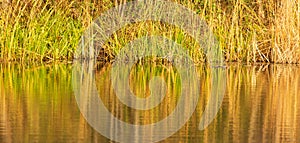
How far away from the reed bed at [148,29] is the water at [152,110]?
0.96m

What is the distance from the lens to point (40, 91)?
1125cm

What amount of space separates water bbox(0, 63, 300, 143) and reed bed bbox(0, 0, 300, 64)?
96 cm

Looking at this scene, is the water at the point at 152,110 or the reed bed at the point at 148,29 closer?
the water at the point at 152,110

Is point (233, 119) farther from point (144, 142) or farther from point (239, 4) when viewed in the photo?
point (239, 4)

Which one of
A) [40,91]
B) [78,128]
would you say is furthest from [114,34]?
[78,128]

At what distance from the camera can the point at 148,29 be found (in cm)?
1605

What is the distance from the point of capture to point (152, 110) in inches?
380

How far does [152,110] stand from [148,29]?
6.48 metres

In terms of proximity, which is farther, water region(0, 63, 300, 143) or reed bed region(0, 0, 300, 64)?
reed bed region(0, 0, 300, 64)

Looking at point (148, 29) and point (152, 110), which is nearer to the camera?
point (152, 110)

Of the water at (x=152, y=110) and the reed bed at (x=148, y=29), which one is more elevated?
the reed bed at (x=148, y=29)

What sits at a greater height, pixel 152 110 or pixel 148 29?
pixel 148 29

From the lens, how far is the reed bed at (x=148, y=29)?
15.9 meters

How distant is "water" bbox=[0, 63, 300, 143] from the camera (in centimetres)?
781
